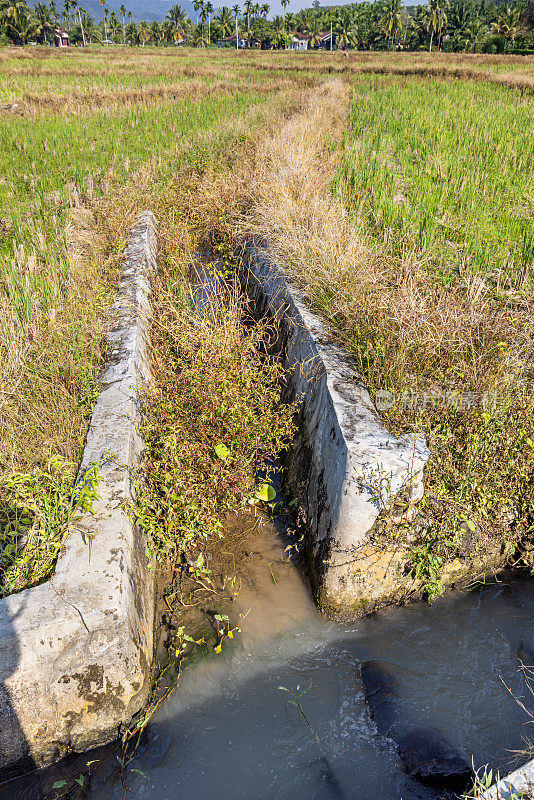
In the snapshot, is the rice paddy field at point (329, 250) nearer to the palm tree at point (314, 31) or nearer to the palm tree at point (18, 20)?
the palm tree at point (18, 20)

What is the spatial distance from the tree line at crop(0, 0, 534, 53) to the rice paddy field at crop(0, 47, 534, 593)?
44.5 m

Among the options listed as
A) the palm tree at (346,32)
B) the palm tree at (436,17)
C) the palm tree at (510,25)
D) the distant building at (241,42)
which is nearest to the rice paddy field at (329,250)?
the palm tree at (510,25)

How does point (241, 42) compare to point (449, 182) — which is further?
point (241, 42)

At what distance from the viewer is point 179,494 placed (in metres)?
2.62

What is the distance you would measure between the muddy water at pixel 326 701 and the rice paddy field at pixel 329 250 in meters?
0.45

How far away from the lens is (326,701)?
84.2 inches

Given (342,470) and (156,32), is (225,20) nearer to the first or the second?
(156,32)

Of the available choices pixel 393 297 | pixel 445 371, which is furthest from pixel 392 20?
pixel 445 371

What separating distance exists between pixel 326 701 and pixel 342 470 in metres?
0.99

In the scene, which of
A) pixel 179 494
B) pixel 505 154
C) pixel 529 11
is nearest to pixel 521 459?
pixel 179 494

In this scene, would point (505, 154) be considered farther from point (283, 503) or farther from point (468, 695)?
point (468, 695)

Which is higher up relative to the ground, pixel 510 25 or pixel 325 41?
pixel 325 41

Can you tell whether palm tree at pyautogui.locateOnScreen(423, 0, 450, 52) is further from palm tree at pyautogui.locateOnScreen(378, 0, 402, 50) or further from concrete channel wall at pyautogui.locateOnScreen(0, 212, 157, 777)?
concrete channel wall at pyautogui.locateOnScreen(0, 212, 157, 777)

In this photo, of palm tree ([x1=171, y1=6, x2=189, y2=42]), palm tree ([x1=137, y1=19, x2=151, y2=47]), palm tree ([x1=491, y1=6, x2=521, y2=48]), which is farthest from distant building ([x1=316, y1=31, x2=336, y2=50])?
palm tree ([x1=491, y1=6, x2=521, y2=48])
